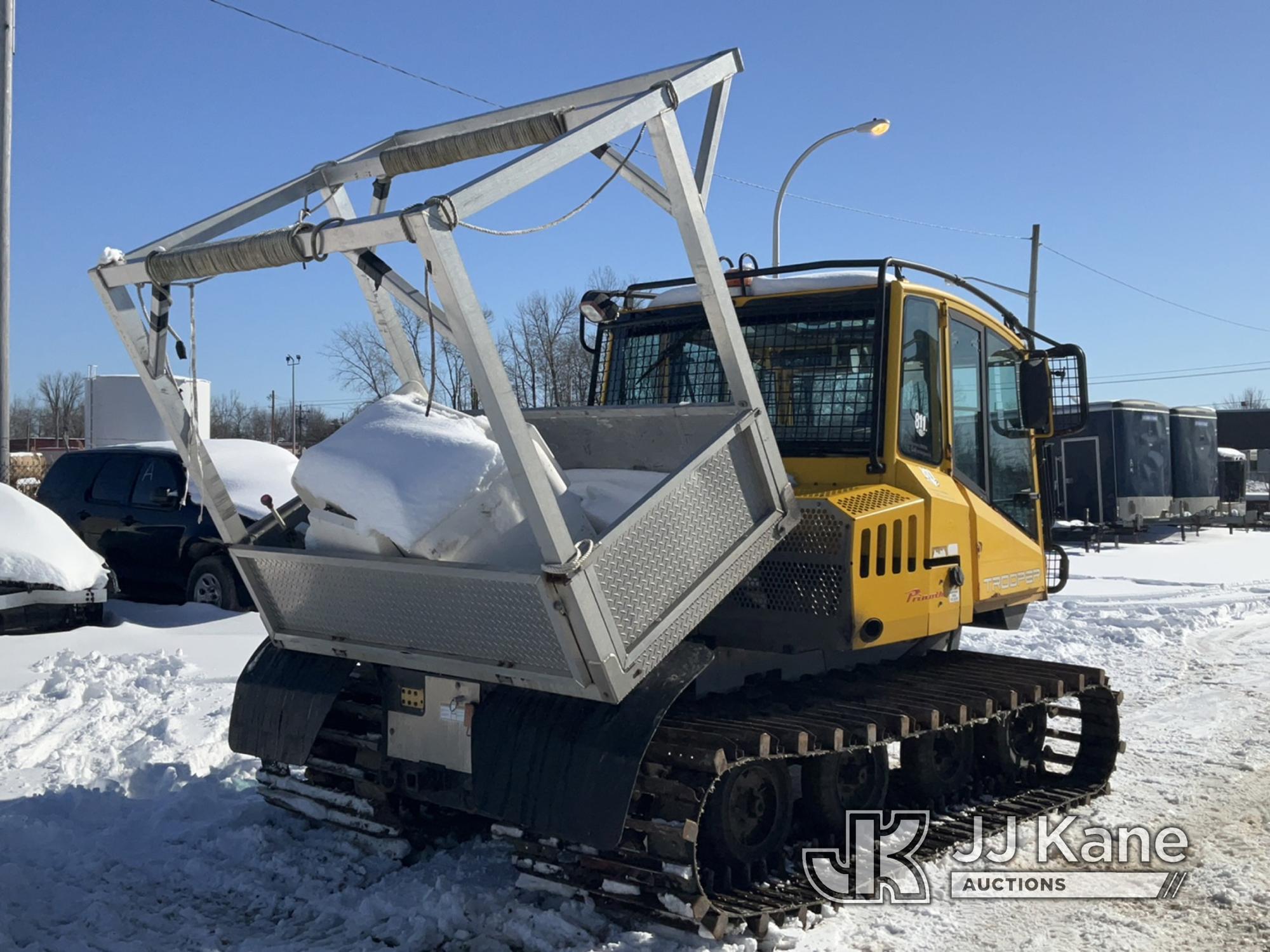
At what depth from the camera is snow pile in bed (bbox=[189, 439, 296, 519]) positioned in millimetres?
11086

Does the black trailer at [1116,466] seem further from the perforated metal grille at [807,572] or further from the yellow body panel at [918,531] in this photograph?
the perforated metal grille at [807,572]

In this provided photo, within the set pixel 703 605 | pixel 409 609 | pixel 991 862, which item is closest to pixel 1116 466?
pixel 991 862

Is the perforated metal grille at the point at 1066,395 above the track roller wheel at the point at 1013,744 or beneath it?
above

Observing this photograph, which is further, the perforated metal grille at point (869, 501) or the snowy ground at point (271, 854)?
the perforated metal grille at point (869, 501)

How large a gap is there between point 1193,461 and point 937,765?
25784 millimetres

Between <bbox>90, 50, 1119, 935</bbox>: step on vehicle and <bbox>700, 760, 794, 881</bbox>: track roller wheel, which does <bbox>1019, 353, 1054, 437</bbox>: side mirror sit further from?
<bbox>700, 760, 794, 881</bbox>: track roller wheel

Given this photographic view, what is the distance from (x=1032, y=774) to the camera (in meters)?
6.49

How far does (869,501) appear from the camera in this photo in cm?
507

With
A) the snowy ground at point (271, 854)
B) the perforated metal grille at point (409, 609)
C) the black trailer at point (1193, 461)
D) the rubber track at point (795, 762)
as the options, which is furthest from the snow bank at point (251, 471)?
the black trailer at point (1193, 461)

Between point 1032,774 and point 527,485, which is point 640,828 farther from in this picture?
point 1032,774

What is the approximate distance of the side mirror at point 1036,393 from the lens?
6207 mm

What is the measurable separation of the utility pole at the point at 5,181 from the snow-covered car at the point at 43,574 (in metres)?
3.40

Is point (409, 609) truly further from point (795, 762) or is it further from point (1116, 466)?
point (1116, 466)

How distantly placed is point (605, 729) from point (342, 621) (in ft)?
4.26
